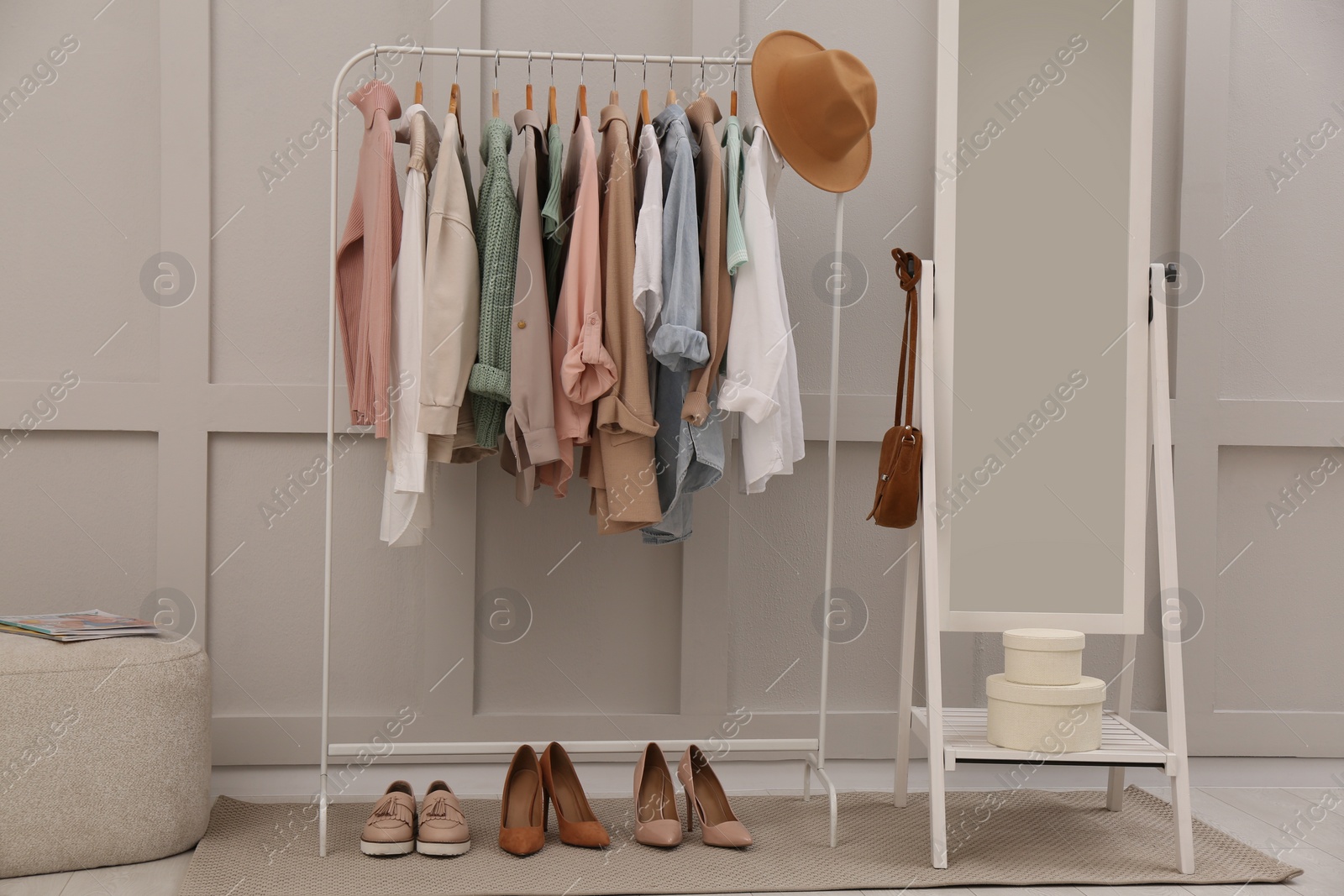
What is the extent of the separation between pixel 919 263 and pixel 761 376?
492 mm

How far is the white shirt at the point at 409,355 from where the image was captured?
193cm

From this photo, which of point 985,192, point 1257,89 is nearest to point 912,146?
point 985,192

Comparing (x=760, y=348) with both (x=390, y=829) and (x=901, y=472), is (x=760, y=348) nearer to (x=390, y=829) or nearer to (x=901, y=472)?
(x=901, y=472)

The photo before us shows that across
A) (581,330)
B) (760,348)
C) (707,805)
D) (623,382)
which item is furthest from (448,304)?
(707,805)

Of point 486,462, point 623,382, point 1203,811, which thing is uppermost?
point 623,382

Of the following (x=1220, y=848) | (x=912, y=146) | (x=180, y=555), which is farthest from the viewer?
(x=912, y=146)

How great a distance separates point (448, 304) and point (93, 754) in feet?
3.82

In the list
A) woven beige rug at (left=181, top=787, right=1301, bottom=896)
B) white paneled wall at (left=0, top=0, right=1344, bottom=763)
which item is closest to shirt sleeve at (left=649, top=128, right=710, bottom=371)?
white paneled wall at (left=0, top=0, right=1344, bottom=763)

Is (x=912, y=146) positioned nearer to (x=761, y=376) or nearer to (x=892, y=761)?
(x=761, y=376)

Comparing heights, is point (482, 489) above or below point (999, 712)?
above

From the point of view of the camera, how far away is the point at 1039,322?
2.13 meters

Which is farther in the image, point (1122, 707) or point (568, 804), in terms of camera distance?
point (1122, 707)

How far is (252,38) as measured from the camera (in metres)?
2.41

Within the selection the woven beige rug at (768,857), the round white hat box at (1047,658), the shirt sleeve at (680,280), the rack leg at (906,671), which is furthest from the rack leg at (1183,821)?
the shirt sleeve at (680,280)
